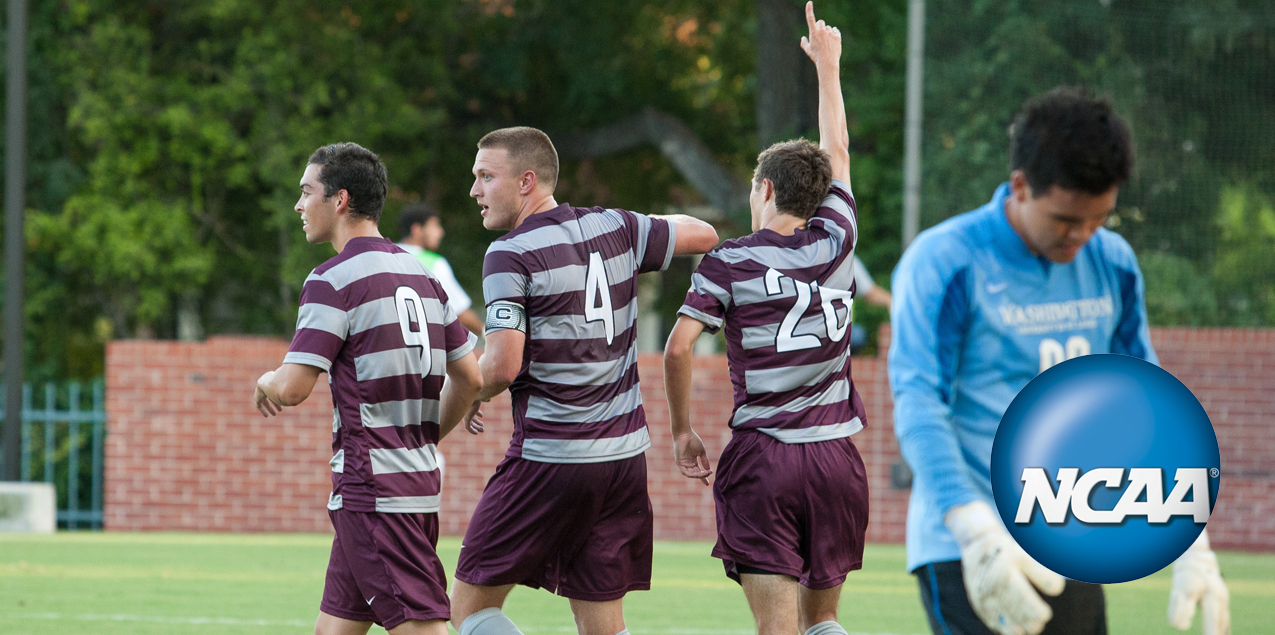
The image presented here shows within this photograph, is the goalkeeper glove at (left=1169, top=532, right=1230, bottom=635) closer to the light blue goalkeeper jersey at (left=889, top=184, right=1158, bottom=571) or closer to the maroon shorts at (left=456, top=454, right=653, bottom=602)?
the light blue goalkeeper jersey at (left=889, top=184, right=1158, bottom=571)

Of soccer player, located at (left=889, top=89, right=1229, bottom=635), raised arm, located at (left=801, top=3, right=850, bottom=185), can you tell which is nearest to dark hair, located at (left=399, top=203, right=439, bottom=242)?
raised arm, located at (left=801, top=3, right=850, bottom=185)

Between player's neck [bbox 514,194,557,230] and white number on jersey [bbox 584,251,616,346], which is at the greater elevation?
player's neck [bbox 514,194,557,230]

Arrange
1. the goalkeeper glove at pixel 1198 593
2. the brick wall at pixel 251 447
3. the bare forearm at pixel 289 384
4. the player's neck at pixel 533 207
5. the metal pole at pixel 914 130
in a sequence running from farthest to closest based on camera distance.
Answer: the brick wall at pixel 251 447 < the metal pole at pixel 914 130 < the player's neck at pixel 533 207 < the bare forearm at pixel 289 384 < the goalkeeper glove at pixel 1198 593

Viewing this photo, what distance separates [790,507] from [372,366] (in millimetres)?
1484

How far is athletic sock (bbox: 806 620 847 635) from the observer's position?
475 centimetres

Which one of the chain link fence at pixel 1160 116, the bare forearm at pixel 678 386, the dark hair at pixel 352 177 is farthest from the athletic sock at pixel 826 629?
the chain link fence at pixel 1160 116

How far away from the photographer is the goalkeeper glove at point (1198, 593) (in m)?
2.79

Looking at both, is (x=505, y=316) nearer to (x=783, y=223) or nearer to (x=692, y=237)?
(x=692, y=237)

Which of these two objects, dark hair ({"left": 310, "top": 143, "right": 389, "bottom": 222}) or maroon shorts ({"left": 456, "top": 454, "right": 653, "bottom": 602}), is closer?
dark hair ({"left": 310, "top": 143, "right": 389, "bottom": 222})

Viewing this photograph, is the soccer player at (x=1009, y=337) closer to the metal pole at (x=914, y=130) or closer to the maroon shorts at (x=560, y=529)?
the maroon shorts at (x=560, y=529)

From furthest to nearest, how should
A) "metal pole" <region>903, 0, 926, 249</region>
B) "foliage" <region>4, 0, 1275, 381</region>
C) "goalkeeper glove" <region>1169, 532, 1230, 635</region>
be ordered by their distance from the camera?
"foliage" <region>4, 0, 1275, 381</region> < "metal pole" <region>903, 0, 926, 249</region> < "goalkeeper glove" <region>1169, 532, 1230, 635</region>

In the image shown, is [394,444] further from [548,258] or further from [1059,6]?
[1059,6]

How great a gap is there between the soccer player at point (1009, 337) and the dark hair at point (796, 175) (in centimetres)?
167

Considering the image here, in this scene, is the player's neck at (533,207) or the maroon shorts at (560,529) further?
the player's neck at (533,207)
